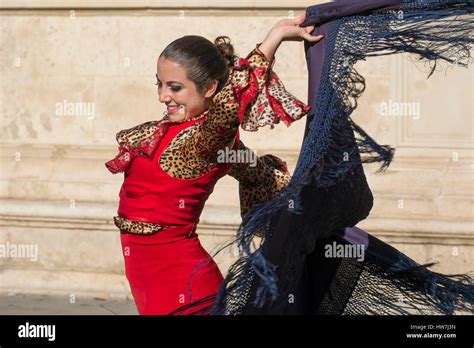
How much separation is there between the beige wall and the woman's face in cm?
318

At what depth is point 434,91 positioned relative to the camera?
752cm

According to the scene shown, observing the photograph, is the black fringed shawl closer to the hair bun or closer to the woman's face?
the hair bun

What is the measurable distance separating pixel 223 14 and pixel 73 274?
5.95 feet

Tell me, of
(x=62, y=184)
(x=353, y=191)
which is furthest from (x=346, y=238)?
(x=62, y=184)

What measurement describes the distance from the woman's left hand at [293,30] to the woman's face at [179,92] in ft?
0.91

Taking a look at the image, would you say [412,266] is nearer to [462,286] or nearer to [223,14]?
→ [462,286]

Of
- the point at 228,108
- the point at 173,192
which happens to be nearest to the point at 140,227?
the point at 173,192

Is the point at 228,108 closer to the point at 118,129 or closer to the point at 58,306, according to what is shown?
the point at 58,306

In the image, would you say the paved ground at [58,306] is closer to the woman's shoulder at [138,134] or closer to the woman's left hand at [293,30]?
the woman's shoulder at [138,134]

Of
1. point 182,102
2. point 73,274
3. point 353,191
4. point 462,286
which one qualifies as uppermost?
point 182,102

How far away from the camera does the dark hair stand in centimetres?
420

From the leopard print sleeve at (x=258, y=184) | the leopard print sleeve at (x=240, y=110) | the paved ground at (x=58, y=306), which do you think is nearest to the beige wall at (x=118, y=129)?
the paved ground at (x=58, y=306)

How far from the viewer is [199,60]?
13.8 feet

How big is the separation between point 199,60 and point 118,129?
3680 millimetres
